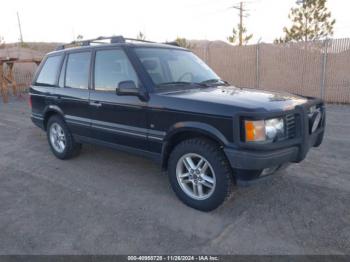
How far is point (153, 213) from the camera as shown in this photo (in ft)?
11.6

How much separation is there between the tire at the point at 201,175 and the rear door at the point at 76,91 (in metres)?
1.79

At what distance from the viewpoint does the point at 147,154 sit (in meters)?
4.02

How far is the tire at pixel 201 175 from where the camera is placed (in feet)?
10.7

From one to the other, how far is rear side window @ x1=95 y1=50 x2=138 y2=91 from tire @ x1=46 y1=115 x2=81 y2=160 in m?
1.24

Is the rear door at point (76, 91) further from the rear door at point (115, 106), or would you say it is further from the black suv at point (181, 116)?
the rear door at point (115, 106)

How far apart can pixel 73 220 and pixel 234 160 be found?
1.86 meters

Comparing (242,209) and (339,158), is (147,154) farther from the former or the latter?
(339,158)

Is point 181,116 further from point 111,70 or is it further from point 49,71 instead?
point 49,71

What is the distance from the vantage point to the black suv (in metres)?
3.07

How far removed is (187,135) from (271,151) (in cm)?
97

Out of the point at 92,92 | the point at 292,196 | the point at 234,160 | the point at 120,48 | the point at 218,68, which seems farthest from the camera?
the point at 218,68

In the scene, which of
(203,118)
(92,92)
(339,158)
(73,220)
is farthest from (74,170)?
(339,158)

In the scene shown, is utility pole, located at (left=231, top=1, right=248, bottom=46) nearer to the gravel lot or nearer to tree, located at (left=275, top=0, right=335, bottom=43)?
tree, located at (left=275, top=0, right=335, bottom=43)

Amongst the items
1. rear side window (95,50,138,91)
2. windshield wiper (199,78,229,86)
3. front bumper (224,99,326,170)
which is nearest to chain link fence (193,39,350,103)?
windshield wiper (199,78,229,86)
